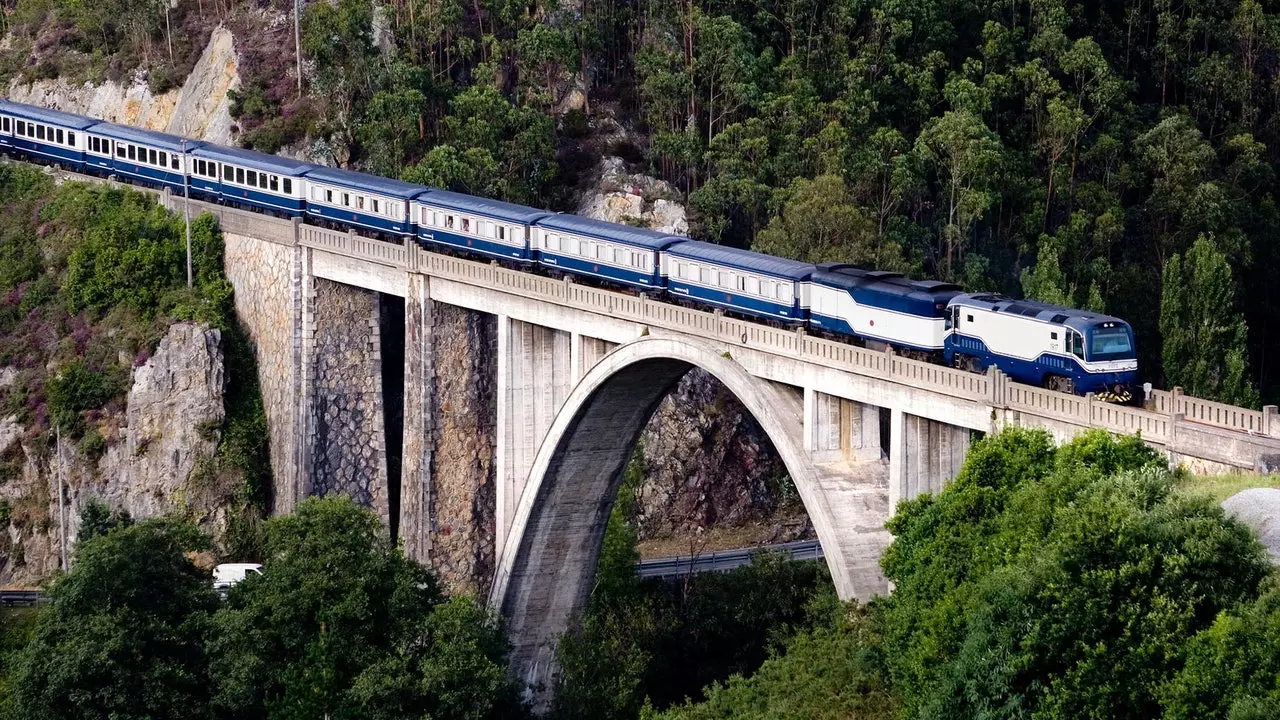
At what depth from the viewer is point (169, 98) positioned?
312 feet

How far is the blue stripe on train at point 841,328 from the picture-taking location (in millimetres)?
55344

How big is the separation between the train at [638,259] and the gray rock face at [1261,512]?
772 centimetres

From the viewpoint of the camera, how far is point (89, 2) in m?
103

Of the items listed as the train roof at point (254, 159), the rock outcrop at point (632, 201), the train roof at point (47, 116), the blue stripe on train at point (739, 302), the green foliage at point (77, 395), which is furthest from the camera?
the train roof at point (47, 116)

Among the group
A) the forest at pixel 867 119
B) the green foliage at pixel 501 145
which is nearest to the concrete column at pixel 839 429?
the forest at pixel 867 119

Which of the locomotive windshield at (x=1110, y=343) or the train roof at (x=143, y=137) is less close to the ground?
the train roof at (x=143, y=137)

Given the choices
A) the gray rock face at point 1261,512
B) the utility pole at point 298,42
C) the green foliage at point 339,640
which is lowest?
the green foliage at point 339,640

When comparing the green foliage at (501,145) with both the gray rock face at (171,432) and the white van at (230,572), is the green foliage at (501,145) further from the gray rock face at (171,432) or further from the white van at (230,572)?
the white van at (230,572)

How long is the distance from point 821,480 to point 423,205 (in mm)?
23175

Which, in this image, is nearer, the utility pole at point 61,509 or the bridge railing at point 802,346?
the bridge railing at point 802,346

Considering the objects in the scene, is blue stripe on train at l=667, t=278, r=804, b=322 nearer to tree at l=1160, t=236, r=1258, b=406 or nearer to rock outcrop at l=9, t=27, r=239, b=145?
tree at l=1160, t=236, r=1258, b=406

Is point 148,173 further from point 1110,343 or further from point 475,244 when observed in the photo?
point 1110,343

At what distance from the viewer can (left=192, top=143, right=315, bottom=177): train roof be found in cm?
7738

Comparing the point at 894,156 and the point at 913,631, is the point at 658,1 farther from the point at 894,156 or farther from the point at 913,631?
the point at 913,631
